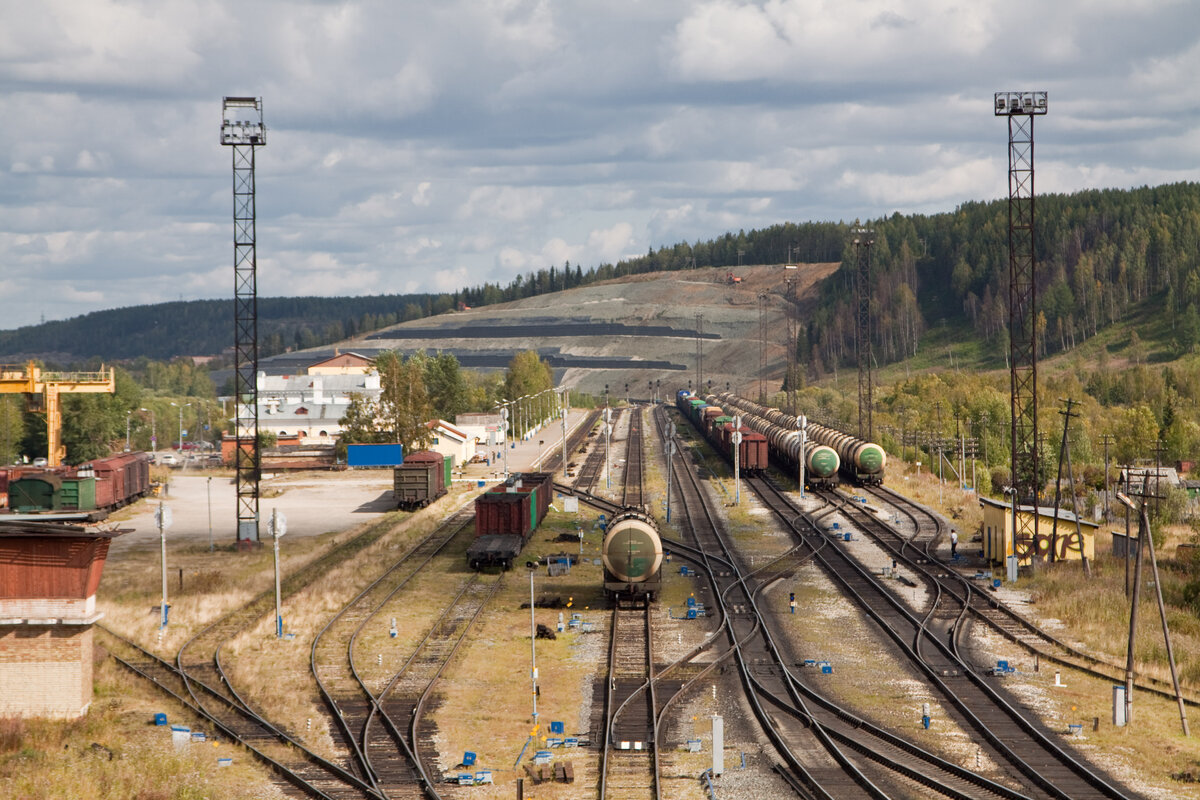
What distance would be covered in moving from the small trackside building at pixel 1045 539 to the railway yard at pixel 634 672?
173cm

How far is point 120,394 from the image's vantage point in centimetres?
13638

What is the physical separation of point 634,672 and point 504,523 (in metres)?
19.7

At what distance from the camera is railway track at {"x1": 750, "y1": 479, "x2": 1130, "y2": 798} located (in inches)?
880

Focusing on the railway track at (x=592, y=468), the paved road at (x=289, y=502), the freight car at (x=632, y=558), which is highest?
the freight car at (x=632, y=558)

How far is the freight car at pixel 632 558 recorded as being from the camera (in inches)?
1473

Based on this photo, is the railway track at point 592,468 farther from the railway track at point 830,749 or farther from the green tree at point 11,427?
the green tree at point 11,427

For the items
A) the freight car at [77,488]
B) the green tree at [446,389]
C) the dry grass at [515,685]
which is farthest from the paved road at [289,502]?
the green tree at [446,389]

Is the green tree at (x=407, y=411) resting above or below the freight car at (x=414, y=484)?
above

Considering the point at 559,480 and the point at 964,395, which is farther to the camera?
the point at 964,395

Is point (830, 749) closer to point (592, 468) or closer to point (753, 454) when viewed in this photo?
point (753, 454)

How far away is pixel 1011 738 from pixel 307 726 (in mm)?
14669

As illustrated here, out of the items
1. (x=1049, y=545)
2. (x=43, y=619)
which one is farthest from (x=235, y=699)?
(x=1049, y=545)

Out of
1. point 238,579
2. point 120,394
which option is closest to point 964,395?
point 120,394

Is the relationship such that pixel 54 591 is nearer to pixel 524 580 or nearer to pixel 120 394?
pixel 524 580
